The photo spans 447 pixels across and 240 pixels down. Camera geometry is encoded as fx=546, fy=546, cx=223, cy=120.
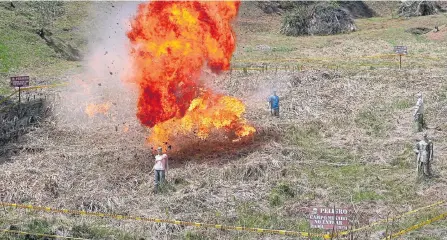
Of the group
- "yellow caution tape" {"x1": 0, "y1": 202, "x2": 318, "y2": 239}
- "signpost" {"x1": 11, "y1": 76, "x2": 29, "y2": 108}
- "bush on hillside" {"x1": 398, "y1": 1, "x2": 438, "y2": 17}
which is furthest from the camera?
"bush on hillside" {"x1": 398, "y1": 1, "x2": 438, "y2": 17}

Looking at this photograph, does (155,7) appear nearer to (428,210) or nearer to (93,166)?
(93,166)

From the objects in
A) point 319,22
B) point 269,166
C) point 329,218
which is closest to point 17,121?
point 269,166

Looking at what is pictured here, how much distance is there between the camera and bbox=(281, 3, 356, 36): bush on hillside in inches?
2090

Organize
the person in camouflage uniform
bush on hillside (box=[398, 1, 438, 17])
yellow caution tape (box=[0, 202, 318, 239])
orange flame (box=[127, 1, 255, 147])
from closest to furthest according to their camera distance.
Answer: yellow caution tape (box=[0, 202, 318, 239]) → the person in camouflage uniform → orange flame (box=[127, 1, 255, 147]) → bush on hillside (box=[398, 1, 438, 17])

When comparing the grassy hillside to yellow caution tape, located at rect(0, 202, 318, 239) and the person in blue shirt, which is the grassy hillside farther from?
the person in blue shirt

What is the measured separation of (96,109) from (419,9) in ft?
138

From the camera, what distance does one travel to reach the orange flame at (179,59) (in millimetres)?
21969

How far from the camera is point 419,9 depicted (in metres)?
58.2

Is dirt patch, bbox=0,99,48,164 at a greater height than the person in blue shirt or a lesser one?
lesser

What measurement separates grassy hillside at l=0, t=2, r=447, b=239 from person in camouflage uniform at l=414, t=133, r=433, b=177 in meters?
0.41

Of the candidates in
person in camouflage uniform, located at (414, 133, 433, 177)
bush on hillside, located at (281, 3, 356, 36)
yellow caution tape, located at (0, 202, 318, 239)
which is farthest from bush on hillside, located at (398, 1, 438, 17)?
yellow caution tape, located at (0, 202, 318, 239)

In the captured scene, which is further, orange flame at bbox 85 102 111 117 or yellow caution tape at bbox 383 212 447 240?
orange flame at bbox 85 102 111 117

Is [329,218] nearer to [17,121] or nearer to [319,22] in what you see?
[17,121]

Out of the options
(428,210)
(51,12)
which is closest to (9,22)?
(51,12)
